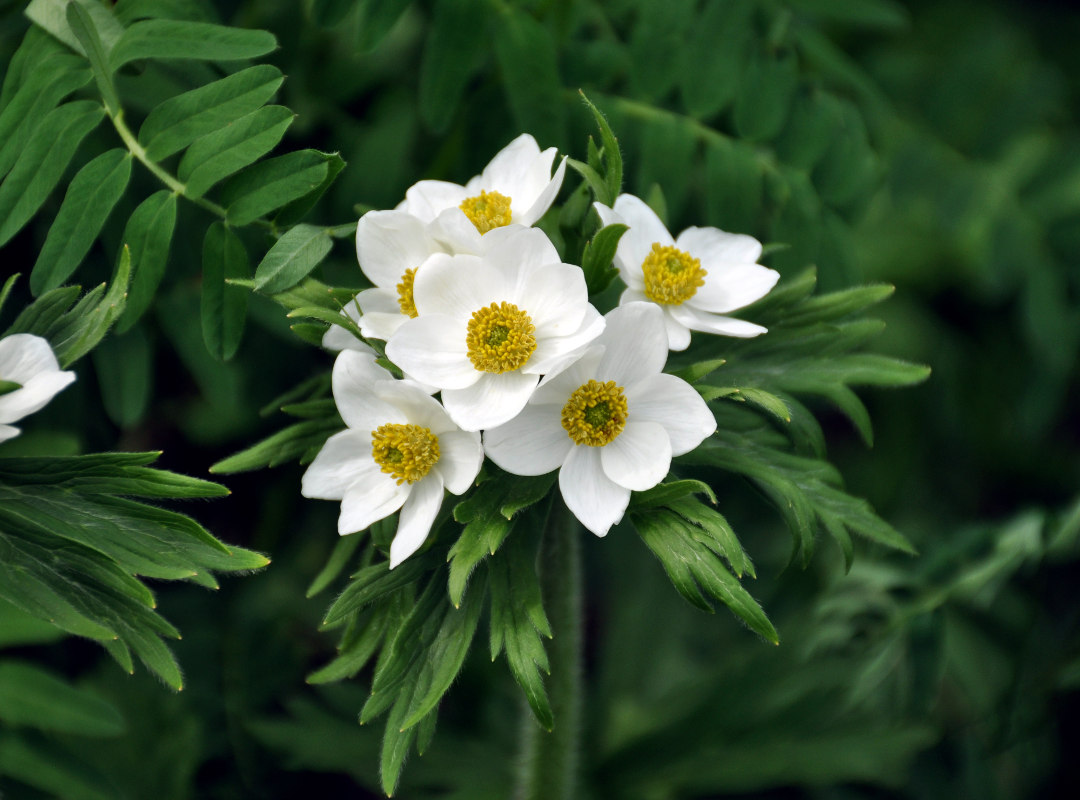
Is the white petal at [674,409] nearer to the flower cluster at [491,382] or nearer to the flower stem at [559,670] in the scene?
the flower cluster at [491,382]

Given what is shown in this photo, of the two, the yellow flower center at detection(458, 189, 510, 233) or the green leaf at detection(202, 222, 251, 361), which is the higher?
the yellow flower center at detection(458, 189, 510, 233)

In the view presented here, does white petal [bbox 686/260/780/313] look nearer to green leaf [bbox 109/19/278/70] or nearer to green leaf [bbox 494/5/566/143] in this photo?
green leaf [bbox 494/5/566/143]

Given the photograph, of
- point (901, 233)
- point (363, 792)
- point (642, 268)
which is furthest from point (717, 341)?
point (901, 233)

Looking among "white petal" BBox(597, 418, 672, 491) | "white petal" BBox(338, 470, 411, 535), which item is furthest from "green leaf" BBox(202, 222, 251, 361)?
"white petal" BBox(597, 418, 672, 491)

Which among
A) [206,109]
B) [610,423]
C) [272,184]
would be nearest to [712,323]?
[610,423]

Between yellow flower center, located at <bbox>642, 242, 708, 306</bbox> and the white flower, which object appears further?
yellow flower center, located at <bbox>642, 242, 708, 306</bbox>

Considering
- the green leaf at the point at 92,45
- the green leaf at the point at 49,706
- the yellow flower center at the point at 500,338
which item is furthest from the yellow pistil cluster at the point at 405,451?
the green leaf at the point at 49,706

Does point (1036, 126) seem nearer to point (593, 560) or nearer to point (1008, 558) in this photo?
point (1008, 558)
